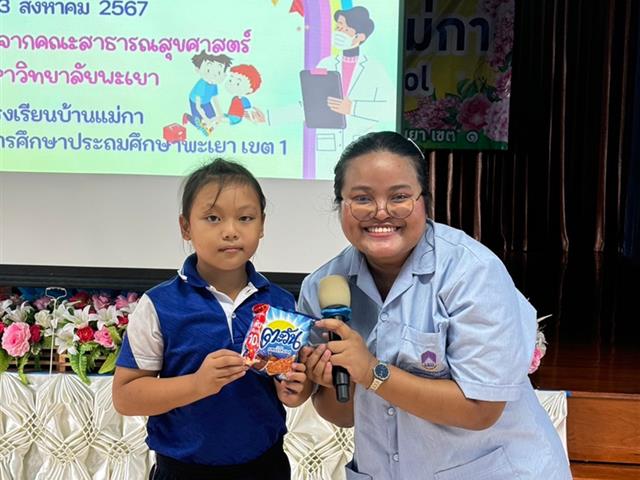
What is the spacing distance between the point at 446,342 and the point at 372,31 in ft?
5.29

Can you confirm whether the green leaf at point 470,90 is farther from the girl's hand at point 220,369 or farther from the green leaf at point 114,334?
the girl's hand at point 220,369

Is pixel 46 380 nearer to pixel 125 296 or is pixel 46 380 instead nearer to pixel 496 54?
Answer: pixel 125 296

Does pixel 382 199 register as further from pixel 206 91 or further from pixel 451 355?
pixel 206 91

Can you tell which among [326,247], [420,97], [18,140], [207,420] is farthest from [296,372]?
[420,97]

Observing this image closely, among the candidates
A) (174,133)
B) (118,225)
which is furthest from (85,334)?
(174,133)

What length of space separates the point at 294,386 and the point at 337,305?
0.18 meters

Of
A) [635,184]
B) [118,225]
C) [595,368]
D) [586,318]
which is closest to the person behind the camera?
[118,225]

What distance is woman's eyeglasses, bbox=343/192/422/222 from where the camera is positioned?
46.2 inches

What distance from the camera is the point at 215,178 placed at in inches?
51.6

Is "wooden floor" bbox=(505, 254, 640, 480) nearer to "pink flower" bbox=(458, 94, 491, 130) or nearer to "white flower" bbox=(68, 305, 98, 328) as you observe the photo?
"white flower" bbox=(68, 305, 98, 328)

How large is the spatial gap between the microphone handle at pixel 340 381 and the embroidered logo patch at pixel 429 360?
0.14 m

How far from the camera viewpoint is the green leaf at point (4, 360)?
94.3 inches

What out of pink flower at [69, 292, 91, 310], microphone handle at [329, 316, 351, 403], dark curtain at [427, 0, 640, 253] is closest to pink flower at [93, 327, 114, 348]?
pink flower at [69, 292, 91, 310]

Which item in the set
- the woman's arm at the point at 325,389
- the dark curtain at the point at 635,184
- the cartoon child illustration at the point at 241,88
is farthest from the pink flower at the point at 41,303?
the dark curtain at the point at 635,184
